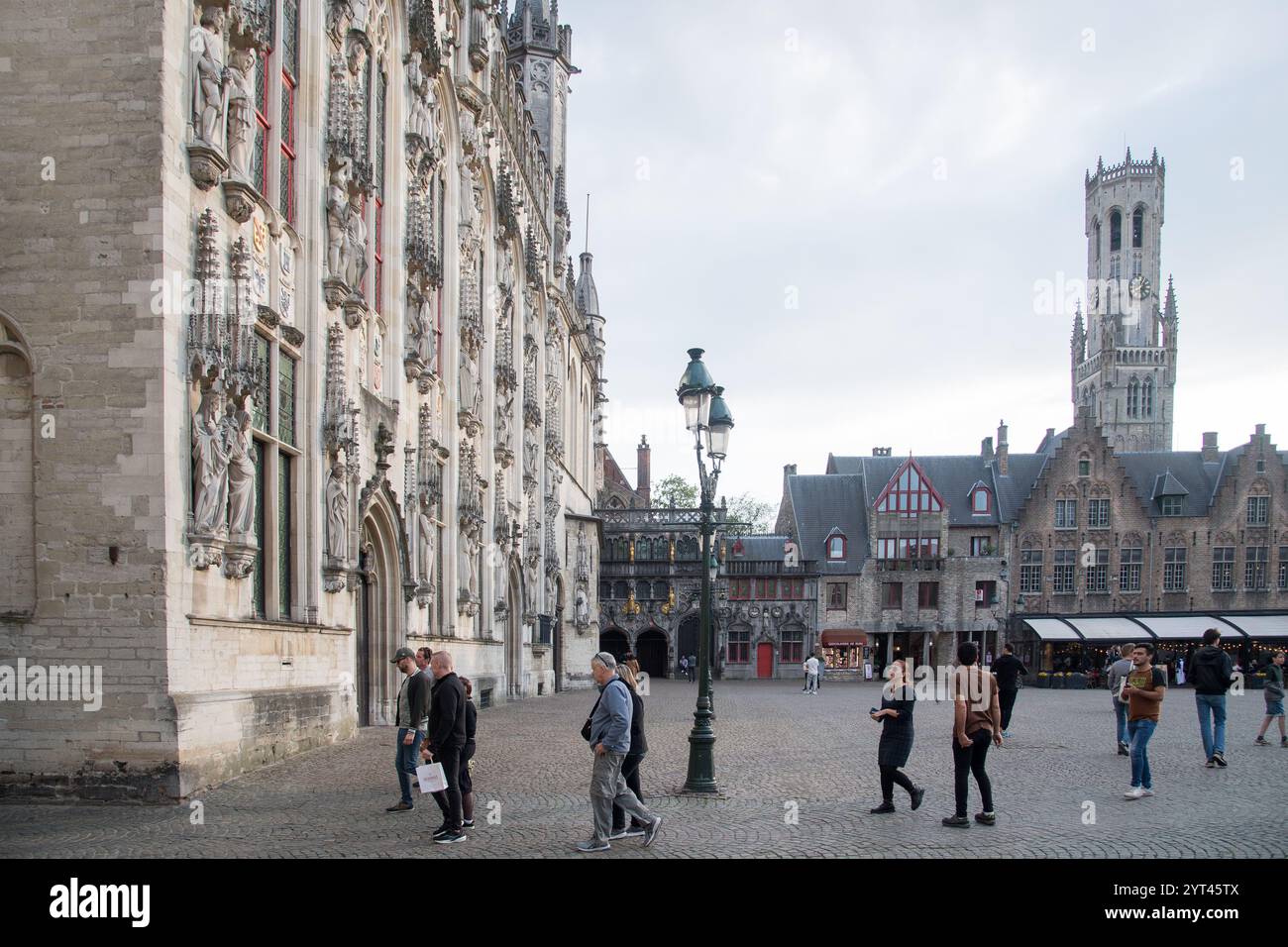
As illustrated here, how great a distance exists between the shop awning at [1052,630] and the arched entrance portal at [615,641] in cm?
2301

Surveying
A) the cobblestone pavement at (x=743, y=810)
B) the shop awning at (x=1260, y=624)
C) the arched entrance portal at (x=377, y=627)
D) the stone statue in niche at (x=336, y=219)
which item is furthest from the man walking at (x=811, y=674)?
the stone statue in niche at (x=336, y=219)

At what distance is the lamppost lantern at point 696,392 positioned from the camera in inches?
530

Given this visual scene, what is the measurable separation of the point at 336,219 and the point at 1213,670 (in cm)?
1447

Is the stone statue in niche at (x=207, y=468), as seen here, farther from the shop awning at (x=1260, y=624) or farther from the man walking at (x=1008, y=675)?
the shop awning at (x=1260, y=624)

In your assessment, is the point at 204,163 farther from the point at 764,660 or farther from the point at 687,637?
the point at 687,637

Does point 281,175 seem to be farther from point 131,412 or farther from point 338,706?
point 338,706

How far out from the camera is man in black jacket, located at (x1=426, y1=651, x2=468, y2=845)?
938 cm

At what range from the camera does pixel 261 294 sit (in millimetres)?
15031

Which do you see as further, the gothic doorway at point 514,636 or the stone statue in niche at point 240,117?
the gothic doorway at point 514,636

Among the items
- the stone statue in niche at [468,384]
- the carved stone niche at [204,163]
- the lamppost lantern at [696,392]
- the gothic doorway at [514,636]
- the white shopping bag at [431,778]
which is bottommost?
the gothic doorway at [514,636]

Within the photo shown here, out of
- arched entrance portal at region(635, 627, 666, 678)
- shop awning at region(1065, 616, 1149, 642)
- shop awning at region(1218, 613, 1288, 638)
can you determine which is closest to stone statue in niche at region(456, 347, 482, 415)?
shop awning at region(1065, 616, 1149, 642)

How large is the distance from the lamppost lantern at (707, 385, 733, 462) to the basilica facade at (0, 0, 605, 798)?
18.7 ft

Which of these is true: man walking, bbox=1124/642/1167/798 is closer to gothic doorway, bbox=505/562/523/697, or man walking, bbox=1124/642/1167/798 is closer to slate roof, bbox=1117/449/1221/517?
gothic doorway, bbox=505/562/523/697
